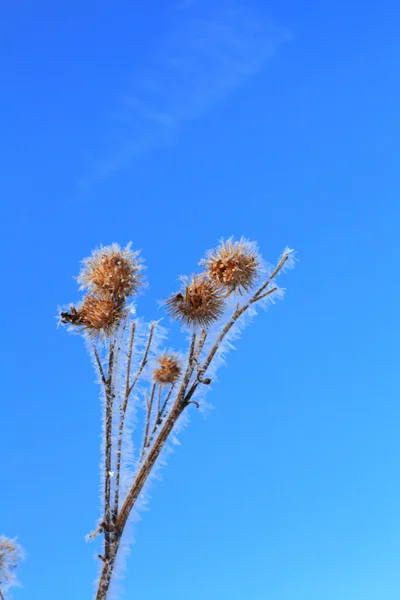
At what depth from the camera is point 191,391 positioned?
9.07ft

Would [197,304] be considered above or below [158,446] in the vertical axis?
above

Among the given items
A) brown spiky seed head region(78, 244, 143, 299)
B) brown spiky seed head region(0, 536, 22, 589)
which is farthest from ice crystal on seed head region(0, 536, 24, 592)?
brown spiky seed head region(78, 244, 143, 299)

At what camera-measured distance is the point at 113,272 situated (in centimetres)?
290

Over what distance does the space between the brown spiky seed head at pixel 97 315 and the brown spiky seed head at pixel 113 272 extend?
5 centimetres

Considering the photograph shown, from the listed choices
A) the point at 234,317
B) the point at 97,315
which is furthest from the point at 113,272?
the point at 234,317

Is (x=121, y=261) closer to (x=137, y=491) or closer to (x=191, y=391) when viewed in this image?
(x=191, y=391)

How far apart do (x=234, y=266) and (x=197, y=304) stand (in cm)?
32

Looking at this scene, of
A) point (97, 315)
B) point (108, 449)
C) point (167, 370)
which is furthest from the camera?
point (167, 370)

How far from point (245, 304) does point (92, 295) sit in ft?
2.53

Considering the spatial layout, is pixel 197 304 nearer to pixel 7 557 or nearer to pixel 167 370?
pixel 167 370

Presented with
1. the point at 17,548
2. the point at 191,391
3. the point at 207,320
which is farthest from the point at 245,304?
the point at 17,548

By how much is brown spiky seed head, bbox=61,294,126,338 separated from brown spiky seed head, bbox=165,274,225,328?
1.08 feet

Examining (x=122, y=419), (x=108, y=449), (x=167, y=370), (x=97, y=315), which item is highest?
(x=167, y=370)

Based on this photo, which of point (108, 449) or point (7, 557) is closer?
point (108, 449)
